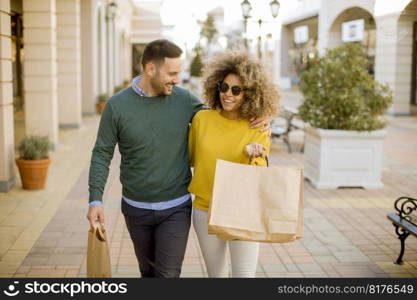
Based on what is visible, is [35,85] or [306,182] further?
[35,85]

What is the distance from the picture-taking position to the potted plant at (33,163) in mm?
7613

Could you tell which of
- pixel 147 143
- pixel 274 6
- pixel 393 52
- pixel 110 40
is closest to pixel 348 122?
pixel 147 143

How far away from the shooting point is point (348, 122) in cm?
796

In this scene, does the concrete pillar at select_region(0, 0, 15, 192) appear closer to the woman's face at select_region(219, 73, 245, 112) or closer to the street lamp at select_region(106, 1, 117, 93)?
the woman's face at select_region(219, 73, 245, 112)

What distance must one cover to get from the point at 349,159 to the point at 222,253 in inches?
206

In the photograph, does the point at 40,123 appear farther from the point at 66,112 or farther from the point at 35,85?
the point at 66,112

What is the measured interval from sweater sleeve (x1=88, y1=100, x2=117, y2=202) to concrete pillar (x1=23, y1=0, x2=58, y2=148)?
26.4 ft

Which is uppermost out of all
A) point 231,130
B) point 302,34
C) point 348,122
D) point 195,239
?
point 302,34

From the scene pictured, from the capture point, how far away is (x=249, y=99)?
303 cm

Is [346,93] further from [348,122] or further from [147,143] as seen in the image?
[147,143]

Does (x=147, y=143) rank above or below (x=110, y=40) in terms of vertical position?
below

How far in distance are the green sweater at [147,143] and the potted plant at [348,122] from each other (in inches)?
202

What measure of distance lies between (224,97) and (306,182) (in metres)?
5.76

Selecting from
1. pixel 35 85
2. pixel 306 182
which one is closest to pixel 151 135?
pixel 306 182
